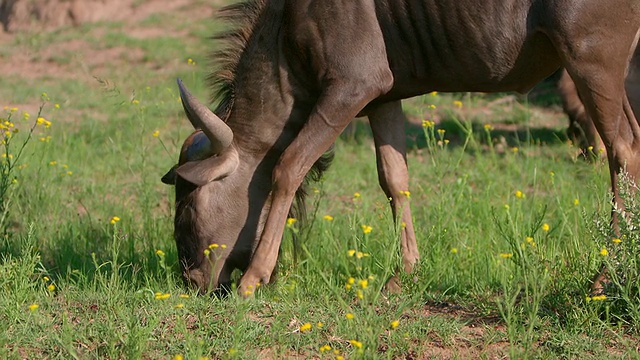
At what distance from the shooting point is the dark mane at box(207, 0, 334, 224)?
20.0 feet

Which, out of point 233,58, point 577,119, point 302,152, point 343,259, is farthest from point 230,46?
point 577,119

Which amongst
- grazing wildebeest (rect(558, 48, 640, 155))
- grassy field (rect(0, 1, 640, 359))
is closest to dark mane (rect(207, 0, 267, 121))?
grassy field (rect(0, 1, 640, 359))

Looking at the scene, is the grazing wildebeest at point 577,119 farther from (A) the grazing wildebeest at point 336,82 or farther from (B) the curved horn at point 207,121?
(B) the curved horn at point 207,121

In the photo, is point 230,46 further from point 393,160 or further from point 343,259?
point 343,259

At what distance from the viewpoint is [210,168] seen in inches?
229

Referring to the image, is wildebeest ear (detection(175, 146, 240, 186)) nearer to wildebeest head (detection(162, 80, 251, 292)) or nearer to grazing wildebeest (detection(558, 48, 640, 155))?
wildebeest head (detection(162, 80, 251, 292))

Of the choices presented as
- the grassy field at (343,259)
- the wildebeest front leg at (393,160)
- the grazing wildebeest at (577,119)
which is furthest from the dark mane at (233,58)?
the grazing wildebeest at (577,119)

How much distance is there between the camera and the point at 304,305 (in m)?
5.24

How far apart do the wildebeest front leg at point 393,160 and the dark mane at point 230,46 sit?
2.98 ft

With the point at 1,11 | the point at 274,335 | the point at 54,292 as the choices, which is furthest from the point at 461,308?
the point at 1,11

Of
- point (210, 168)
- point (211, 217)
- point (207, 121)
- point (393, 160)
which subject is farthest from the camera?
point (393, 160)

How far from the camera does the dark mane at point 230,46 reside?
6.09 metres

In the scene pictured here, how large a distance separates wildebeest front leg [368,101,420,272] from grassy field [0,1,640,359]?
153 mm

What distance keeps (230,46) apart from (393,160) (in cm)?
126
